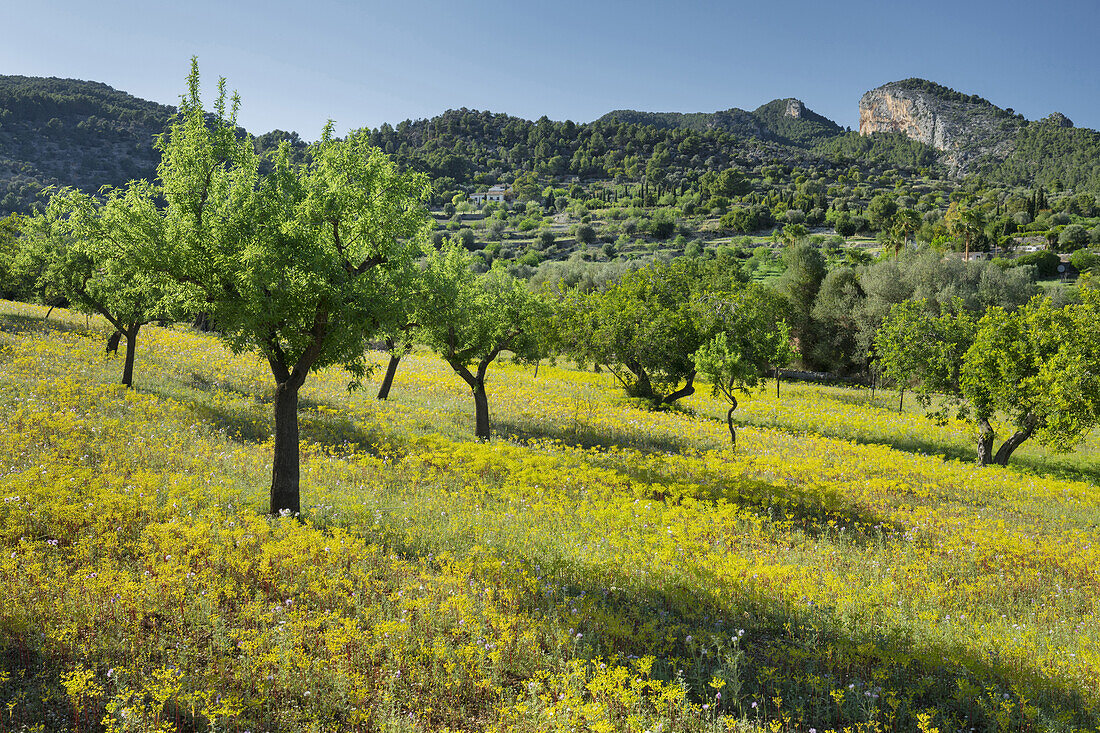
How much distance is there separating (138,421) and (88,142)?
217176 millimetres

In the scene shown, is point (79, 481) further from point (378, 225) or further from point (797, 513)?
point (797, 513)

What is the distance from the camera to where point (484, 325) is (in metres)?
20.1

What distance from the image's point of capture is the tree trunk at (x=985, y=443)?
22.9 meters

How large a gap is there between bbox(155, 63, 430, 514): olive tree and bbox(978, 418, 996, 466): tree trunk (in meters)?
25.8

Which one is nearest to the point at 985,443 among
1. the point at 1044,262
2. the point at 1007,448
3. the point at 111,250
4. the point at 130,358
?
the point at 1007,448

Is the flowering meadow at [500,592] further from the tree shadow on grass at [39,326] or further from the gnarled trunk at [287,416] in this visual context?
Result: the tree shadow on grass at [39,326]

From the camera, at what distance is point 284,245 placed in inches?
408

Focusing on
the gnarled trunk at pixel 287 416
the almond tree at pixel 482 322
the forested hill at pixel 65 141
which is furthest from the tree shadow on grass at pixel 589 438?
the forested hill at pixel 65 141

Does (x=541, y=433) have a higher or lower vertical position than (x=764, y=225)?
lower

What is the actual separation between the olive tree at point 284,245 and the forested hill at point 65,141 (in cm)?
16915

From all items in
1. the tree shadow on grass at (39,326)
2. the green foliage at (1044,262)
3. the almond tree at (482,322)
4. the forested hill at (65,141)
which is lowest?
the tree shadow on grass at (39,326)

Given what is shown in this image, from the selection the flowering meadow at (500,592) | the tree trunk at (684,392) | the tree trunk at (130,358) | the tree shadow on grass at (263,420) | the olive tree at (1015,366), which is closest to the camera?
the flowering meadow at (500,592)

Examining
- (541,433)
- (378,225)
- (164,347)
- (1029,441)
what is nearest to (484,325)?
(541,433)

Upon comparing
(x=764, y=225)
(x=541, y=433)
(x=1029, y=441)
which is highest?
(x=764, y=225)
